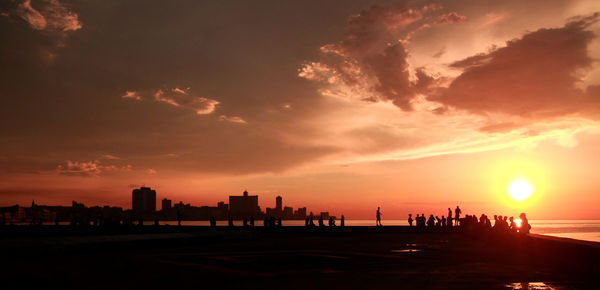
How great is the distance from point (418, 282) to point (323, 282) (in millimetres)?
2589

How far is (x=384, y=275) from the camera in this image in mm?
14062

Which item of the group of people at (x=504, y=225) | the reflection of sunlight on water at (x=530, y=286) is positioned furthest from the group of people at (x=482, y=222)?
the reflection of sunlight on water at (x=530, y=286)

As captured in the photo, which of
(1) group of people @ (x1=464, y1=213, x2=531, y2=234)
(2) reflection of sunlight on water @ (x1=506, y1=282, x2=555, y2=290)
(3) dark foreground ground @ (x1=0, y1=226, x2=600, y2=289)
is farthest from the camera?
(1) group of people @ (x1=464, y1=213, x2=531, y2=234)

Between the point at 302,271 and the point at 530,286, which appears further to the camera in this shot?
the point at 302,271

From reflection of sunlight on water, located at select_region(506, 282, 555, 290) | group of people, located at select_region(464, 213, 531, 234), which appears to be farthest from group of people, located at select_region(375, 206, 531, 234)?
reflection of sunlight on water, located at select_region(506, 282, 555, 290)

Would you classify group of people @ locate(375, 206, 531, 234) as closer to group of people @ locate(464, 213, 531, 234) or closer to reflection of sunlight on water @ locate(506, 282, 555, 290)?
group of people @ locate(464, 213, 531, 234)

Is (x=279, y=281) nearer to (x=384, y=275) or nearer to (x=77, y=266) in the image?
(x=384, y=275)

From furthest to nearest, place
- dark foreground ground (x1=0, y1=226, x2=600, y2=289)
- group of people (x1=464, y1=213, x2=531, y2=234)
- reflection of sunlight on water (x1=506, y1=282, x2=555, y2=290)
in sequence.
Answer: group of people (x1=464, y1=213, x2=531, y2=234), dark foreground ground (x1=0, y1=226, x2=600, y2=289), reflection of sunlight on water (x1=506, y1=282, x2=555, y2=290)

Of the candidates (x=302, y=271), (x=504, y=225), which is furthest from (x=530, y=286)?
(x=504, y=225)

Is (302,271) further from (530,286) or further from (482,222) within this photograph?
(482,222)

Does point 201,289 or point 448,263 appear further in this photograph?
point 448,263

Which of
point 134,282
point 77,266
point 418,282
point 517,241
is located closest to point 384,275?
point 418,282

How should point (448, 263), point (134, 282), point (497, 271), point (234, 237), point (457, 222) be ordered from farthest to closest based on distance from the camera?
1. point (457, 222)
2. point (234, 237)
3. point (448, 263)
4. point (497, 271)
5. point (134, 282)

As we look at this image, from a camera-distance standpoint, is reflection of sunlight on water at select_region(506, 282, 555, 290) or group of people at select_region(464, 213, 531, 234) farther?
group of people at select_region(464, 213, 531, 234)
